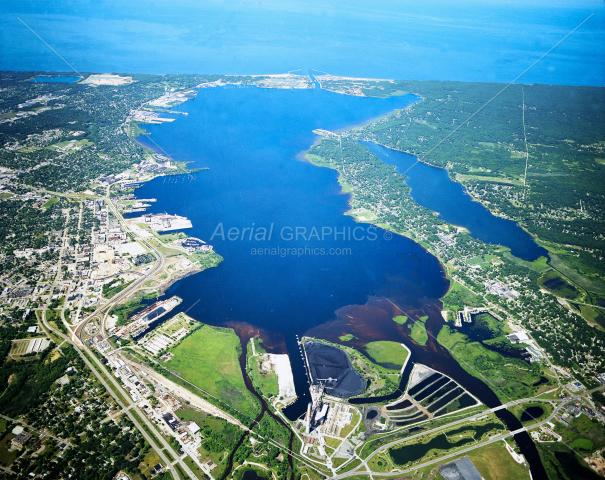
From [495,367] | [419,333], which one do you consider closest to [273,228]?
[419,333]

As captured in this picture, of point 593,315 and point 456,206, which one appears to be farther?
point 456,206

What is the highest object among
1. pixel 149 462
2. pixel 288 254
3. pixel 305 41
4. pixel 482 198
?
pixel 305 41

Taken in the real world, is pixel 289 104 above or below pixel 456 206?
above

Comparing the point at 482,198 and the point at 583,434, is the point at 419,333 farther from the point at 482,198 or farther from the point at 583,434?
the point at 482,198

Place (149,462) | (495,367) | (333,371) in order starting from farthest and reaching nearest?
1. (495,367)
2. (333,371)
3. (149,462)

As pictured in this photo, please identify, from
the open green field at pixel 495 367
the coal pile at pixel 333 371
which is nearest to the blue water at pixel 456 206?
the open green field at pixel 495 367

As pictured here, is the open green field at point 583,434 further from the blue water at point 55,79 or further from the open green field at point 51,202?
the blue water at point 55,79

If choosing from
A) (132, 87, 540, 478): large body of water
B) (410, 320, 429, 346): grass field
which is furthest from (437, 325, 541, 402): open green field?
(410, 320, 429, 346): grass field
